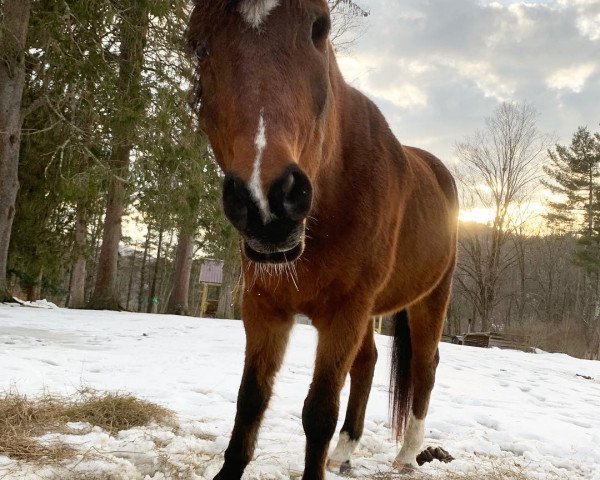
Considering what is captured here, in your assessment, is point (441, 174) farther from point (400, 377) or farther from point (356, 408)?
point (356, 408)

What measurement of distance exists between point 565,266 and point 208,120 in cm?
4598

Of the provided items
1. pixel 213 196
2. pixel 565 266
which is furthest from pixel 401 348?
pixel 565 266

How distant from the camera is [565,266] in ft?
137

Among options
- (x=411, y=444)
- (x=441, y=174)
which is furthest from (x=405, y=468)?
(x=441, y=174)

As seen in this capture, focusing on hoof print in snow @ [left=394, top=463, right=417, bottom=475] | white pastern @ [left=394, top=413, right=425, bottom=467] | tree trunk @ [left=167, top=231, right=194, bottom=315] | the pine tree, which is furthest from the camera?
the pine tree

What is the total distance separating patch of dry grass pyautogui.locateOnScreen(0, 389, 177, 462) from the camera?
2.41 m

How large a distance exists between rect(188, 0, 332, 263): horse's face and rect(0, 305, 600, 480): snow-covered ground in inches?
62.5

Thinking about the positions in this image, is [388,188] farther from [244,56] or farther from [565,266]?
[565,266]

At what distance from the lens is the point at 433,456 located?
3.37 meters

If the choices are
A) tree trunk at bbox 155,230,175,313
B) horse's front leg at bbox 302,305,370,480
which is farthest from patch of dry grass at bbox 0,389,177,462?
tree trunk at bbox 155,230,175,313

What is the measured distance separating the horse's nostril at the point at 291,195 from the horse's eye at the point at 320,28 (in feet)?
2.47

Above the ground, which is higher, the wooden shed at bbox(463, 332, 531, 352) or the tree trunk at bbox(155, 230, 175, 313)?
the tree trunk at bbox(155, 230, 175, 313)

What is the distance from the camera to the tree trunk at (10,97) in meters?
8.65

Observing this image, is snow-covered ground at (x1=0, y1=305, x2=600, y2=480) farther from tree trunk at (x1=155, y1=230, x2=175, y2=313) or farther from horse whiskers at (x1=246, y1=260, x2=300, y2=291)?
tree trunk at (x1=155, y1=230, x2=175, y2=313)
